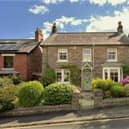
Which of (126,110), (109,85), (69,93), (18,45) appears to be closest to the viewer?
(126,110)

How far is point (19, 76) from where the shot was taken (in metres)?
33.8

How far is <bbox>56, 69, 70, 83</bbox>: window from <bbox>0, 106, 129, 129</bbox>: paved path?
14.2 meters

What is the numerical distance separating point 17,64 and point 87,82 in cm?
871

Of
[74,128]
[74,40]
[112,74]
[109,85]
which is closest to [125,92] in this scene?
[109,85]

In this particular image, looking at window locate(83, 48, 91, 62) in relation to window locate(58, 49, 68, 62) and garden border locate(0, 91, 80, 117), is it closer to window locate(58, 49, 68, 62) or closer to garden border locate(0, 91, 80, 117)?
window locate(58, 49, 68, 62)

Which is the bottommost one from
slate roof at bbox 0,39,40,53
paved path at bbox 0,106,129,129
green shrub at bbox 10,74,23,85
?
paved path at bbox 0,106,129,129

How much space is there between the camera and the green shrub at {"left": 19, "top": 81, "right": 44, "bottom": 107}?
19.8 metres

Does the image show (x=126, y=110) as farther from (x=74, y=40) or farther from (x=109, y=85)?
(x=74, y=40)

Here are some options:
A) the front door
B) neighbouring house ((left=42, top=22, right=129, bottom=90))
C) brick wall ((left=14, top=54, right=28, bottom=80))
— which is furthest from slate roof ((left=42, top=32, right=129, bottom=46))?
brick wall ((left=14, top=54, right=28, bottom=80))

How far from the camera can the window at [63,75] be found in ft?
109

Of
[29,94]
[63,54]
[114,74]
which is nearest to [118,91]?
[29,94]

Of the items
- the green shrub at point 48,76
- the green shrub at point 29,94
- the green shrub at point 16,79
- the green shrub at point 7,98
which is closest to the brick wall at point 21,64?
the green shrub at point 16,79

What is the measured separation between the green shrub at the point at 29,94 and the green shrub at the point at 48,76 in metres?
11.7

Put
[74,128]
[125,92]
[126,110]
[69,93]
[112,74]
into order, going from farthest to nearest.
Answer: [112,74]
[125,92]
[69,93]
[126,110]
[74,128]
